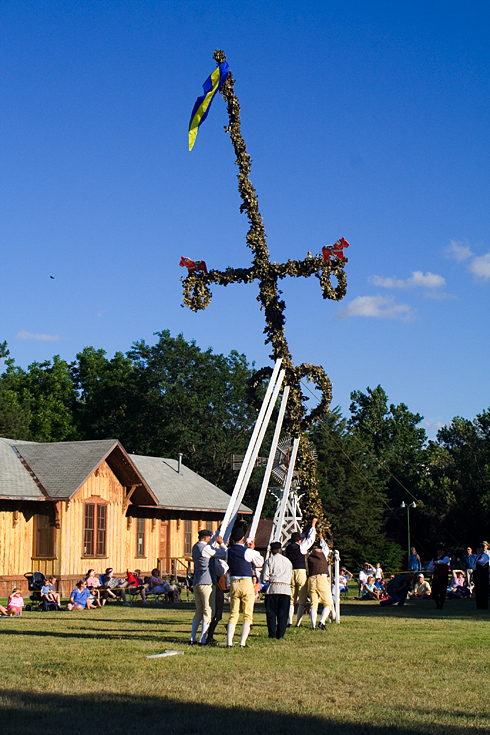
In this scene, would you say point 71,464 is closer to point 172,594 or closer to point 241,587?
point 172,594

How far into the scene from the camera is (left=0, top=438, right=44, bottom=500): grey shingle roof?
1039 inches

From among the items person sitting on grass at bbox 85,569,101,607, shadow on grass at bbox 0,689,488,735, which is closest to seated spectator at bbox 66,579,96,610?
person sitting on grass at bbox 85,569,101,607

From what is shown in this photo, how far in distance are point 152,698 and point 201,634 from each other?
4.22 m

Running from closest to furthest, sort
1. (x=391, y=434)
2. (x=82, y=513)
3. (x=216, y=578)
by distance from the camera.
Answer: (x=216, y=578) < (x=82, y=513) < (x=391, y=434)

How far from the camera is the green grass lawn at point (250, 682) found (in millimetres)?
7574

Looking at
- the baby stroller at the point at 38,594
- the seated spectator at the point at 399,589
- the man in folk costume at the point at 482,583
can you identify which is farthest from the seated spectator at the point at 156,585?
the man in folk costume at the point at 482,583

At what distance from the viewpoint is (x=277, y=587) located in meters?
13.3

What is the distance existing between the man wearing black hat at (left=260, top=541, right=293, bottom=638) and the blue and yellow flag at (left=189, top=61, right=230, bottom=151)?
27.2 ft

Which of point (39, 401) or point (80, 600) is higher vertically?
point (39, 401)

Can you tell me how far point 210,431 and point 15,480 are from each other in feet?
93.1

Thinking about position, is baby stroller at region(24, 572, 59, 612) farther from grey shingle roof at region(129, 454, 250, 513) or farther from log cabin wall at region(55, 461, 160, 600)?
grey shingle roof at region(129, 454, 250, 513)

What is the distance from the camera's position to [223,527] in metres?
14.3

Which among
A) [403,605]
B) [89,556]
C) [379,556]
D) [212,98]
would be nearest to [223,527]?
[212,98]

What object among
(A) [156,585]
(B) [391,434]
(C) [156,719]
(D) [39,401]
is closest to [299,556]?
(C) [156,719]
